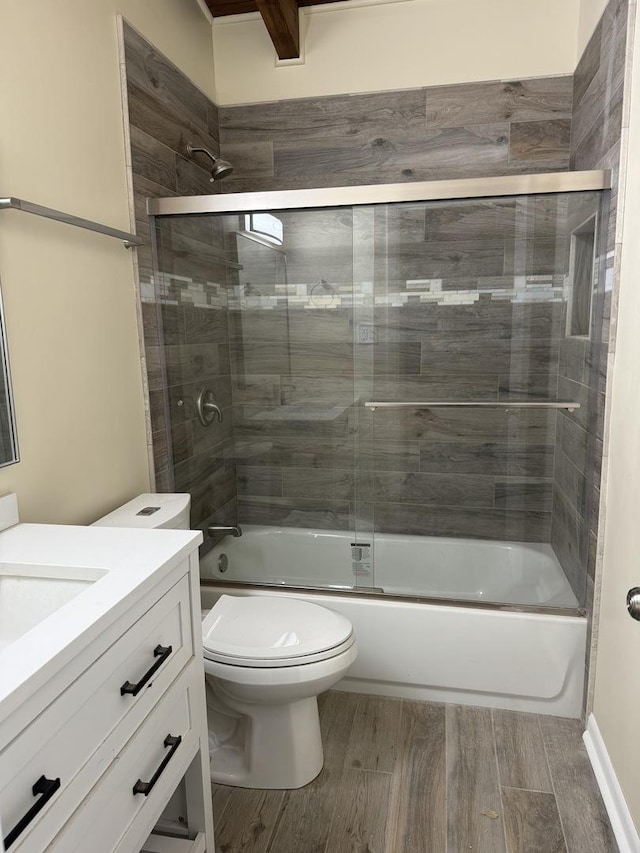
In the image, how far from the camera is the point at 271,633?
1.77 metres

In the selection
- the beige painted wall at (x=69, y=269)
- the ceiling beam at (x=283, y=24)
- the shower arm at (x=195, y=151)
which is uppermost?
the ceiling beam at (x=283, y=24)

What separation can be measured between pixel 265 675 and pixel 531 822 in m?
0.83

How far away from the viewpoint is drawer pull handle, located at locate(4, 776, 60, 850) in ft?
2.60

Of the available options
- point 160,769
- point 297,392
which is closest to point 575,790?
point 160,769

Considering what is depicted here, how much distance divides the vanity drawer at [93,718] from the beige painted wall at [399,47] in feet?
7.76

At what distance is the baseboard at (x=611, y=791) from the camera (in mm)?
1491

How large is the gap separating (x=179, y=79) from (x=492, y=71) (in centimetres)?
130

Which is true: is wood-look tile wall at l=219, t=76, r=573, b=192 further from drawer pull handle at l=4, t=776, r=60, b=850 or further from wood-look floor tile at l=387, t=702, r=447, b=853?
drawer pull handle at l=4, t=776, r=60, b=850

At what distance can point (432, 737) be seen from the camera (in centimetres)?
199

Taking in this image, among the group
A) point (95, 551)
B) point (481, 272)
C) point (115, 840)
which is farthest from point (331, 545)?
point (115, 840)

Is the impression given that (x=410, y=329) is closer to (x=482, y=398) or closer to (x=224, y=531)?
(x=482, y=398)

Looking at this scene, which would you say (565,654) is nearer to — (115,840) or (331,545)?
(331,545)

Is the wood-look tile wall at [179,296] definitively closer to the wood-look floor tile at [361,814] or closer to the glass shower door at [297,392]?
the glass shower door at [297,392]

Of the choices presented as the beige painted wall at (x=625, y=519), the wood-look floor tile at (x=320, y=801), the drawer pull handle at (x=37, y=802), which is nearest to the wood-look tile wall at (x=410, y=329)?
the beige painted wall at (x=625, y=519)
